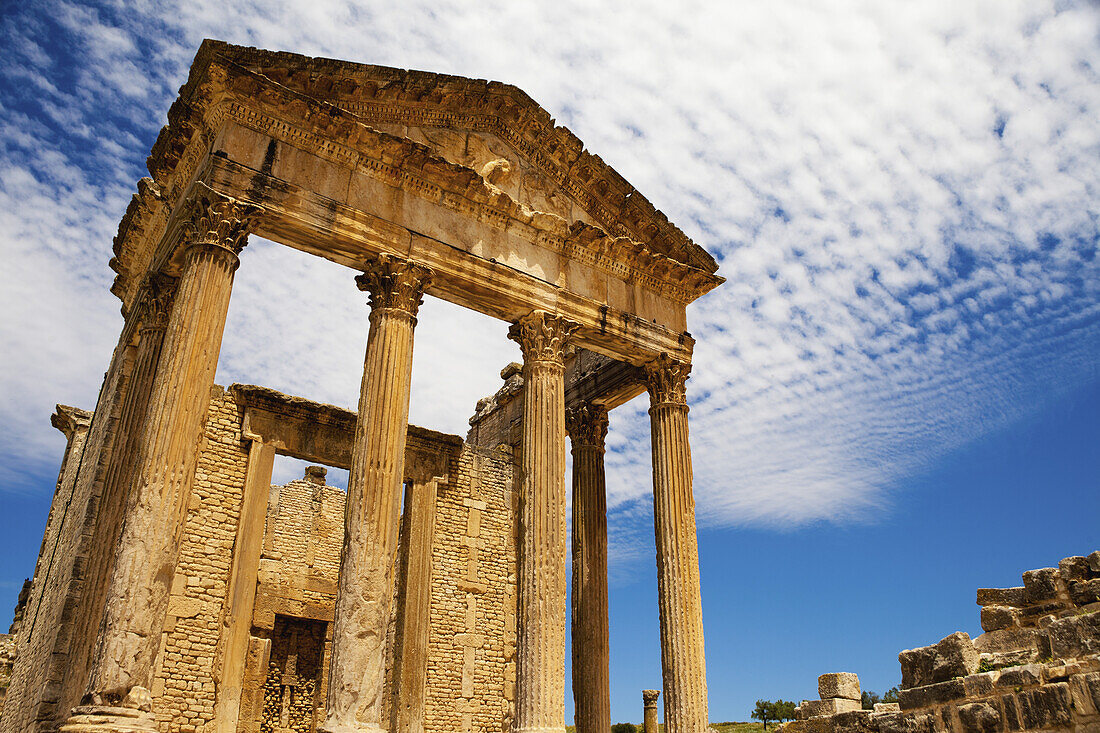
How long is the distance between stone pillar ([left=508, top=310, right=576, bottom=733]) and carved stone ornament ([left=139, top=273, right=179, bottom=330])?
5295 millimetres

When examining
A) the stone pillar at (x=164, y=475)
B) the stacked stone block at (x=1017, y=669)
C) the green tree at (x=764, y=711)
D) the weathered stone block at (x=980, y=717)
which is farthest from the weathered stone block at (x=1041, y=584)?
the green tree at (x=764, y=711)

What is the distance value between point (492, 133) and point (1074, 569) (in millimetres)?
10618

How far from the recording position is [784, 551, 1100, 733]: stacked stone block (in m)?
8.34

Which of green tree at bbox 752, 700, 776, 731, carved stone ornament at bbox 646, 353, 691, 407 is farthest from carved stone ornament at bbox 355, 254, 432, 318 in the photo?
green tree at bbox 752, 700, 776, 731

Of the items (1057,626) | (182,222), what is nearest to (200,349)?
(182,222)

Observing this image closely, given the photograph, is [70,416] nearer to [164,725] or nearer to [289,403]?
[289,403]

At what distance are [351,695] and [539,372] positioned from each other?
5.56 metres

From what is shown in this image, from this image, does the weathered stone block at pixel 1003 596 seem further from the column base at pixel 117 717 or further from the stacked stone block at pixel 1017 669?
the column base at pixel 117 717

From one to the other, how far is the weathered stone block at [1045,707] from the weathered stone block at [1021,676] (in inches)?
4.6

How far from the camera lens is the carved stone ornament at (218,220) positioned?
10.1 m

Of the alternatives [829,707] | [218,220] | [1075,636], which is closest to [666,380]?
[829,707]

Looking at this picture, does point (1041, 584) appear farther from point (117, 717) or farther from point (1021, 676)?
point (117, 717)

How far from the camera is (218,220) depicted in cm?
1017

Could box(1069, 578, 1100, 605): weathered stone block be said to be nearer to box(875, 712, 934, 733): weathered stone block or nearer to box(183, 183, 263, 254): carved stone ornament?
box(875, 712, 934, 733): weathered stone block
